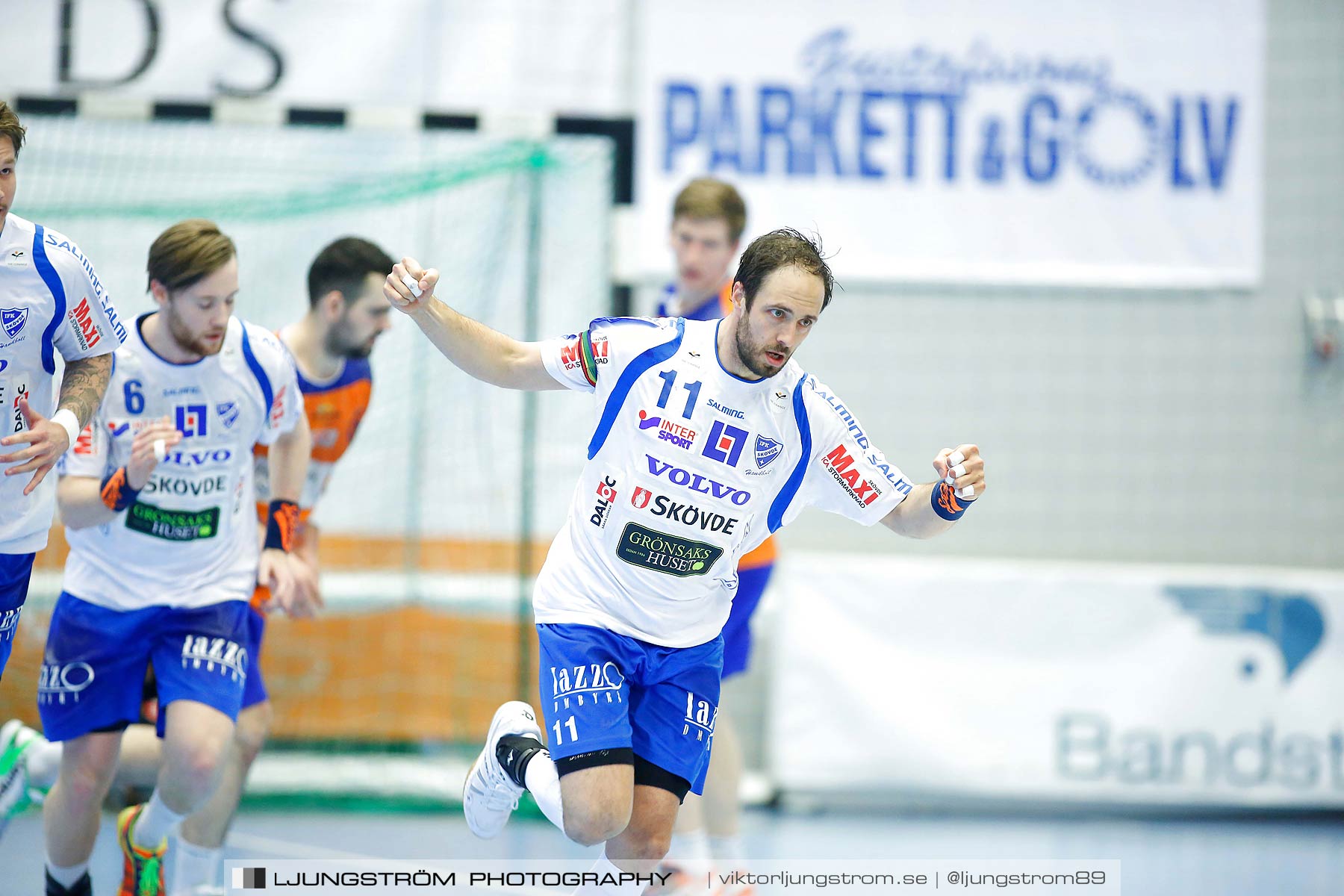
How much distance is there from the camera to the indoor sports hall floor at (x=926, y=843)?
214 inches

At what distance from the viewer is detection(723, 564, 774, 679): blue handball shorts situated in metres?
4.52

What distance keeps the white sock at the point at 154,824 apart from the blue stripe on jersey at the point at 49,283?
1.50 metres

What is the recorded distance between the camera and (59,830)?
388 centimetres

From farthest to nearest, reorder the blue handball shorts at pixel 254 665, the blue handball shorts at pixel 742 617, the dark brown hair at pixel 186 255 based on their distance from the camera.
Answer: the blue handball shorts at pixel 742 617 < the blue handball shorts at pixel 254 665 < the dark brown hair at pixel 186 255

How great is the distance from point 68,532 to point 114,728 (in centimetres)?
66

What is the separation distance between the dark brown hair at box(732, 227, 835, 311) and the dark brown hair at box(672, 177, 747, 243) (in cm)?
130

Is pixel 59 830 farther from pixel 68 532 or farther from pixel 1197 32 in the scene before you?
pixel 1197 32

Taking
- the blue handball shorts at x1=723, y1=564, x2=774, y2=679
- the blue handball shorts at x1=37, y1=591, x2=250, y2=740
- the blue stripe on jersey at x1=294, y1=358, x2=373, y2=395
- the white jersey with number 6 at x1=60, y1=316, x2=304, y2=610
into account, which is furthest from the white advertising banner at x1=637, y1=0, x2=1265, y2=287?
the blue handball shorts at x1=37, y1=591, x2=250, y2=740

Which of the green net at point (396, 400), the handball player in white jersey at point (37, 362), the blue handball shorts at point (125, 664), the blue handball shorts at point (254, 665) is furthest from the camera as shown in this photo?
the green net at point (396, 400)

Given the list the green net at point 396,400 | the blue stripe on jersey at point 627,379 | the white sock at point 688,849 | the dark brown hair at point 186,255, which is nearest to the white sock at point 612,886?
the white sock at point 688,849

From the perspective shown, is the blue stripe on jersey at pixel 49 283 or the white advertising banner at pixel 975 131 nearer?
the blue stripe on jersey at pixel 49 283

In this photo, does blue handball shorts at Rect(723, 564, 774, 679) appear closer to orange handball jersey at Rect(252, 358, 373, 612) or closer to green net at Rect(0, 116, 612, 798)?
orange handball jersey at Rect(252, 358, 373, 612)

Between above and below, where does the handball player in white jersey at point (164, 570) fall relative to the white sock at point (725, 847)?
above

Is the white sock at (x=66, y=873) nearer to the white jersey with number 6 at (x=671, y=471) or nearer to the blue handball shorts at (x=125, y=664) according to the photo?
the blue handball shorts at (x=125, y=664)
